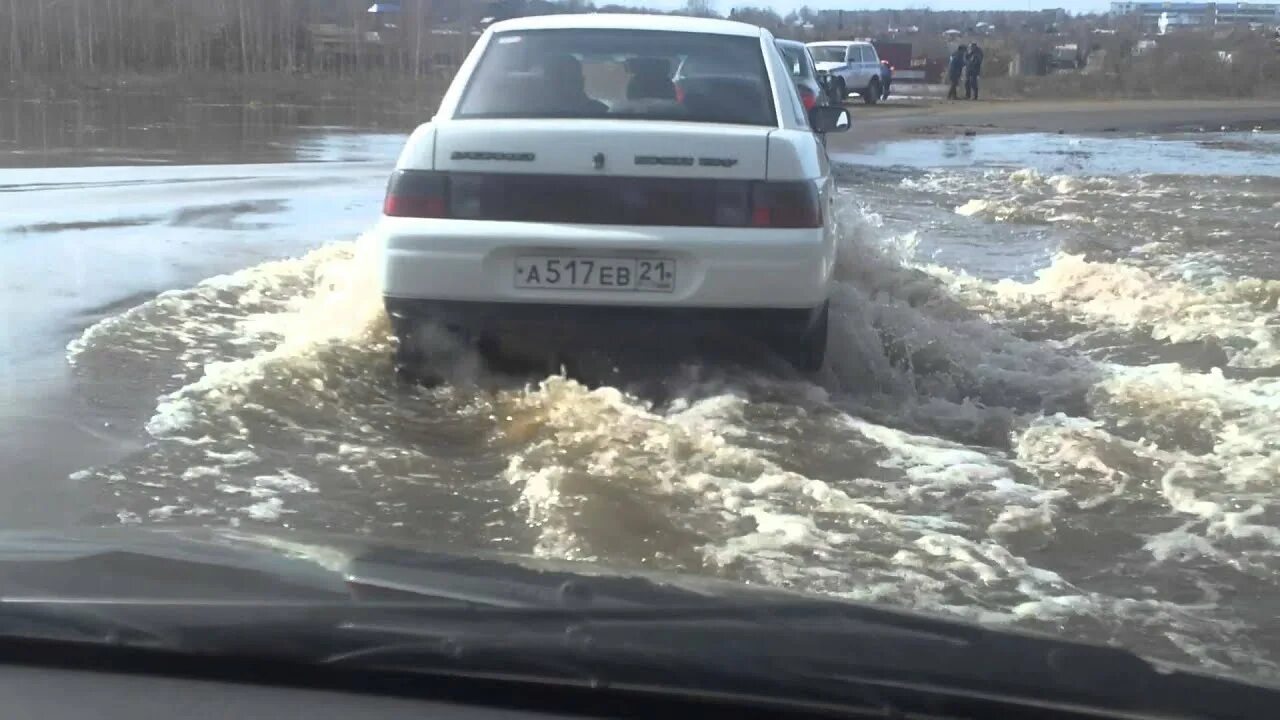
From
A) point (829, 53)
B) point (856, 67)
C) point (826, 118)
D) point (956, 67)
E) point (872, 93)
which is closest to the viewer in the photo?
point (826, 118)

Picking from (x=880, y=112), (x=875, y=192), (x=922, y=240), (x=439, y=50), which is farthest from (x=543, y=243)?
(x=439, y=50)

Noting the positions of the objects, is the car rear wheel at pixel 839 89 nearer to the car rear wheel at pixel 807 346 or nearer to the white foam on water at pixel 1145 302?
the white foam on water at pixel 1145 302

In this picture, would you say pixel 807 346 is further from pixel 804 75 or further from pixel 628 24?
pixel 804 75

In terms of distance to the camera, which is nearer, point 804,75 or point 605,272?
point 605,272

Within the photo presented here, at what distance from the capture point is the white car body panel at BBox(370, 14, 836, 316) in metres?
5.07

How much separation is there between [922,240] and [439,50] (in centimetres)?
2914

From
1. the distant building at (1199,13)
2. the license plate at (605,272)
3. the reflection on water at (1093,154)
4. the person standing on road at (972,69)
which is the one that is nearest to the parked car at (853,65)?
the person standing on road at (972,69)

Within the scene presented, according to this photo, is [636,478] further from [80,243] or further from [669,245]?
[80,243]

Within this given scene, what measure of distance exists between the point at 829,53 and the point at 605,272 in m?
32.9

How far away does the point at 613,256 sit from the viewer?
510cm

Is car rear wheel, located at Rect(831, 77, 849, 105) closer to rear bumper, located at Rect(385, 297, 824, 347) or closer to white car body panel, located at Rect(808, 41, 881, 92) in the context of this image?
white car body panel, located at Rect(808, 41, 881, 92)

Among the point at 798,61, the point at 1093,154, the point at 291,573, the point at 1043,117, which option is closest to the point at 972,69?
the point at 1043,117

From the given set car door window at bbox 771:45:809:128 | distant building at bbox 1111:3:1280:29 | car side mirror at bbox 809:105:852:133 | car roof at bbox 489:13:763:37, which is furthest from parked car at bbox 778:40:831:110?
distant building at bbox 1111:3:1280:29

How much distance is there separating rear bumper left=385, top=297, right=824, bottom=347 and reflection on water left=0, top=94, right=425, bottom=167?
34.9 ft
